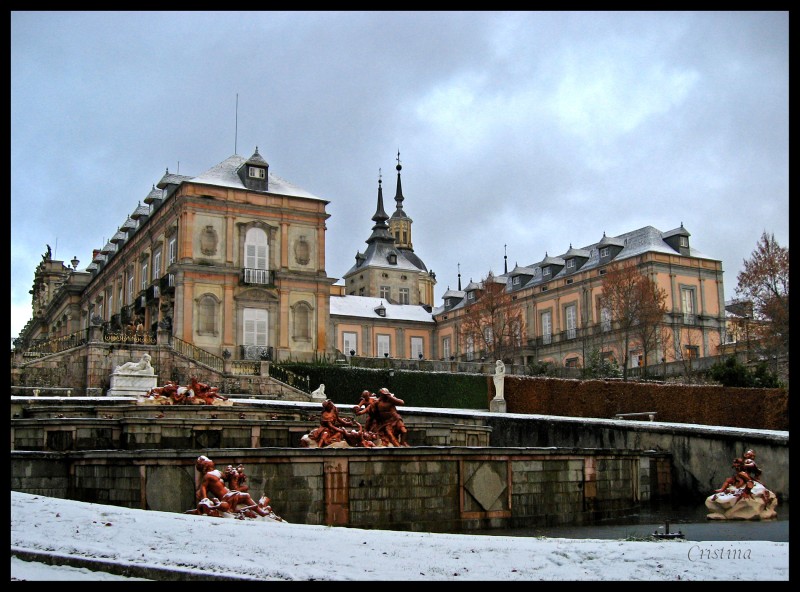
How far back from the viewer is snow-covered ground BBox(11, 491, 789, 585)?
826 cm

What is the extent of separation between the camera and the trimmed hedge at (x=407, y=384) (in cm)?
3981

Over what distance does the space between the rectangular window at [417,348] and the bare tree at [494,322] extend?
30.4 ft

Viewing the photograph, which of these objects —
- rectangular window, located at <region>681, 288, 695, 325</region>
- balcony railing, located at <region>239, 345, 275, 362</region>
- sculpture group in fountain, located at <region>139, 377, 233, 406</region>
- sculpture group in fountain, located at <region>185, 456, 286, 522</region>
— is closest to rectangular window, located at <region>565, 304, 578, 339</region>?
rectangular window, located at <region>681, 288, 695, 325</region>

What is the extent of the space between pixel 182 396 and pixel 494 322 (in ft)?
128

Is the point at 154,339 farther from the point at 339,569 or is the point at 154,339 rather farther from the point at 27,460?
the point at 339,569

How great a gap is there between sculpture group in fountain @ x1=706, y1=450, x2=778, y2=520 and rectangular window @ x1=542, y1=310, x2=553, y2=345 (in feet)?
162

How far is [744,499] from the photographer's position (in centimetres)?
1675

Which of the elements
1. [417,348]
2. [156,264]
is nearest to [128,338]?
[156,264]

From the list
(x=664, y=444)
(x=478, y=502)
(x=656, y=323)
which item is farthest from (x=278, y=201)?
(x=478, y=502)

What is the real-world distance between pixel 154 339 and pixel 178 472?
24149 millimetres

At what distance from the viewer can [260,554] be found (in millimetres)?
8812

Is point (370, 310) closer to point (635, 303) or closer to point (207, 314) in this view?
point (635, 303)

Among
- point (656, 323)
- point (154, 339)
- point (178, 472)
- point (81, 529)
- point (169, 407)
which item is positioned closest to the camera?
point (81, 529)

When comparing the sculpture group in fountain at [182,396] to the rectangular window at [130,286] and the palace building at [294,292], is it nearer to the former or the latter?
the palace building at [294,292]
